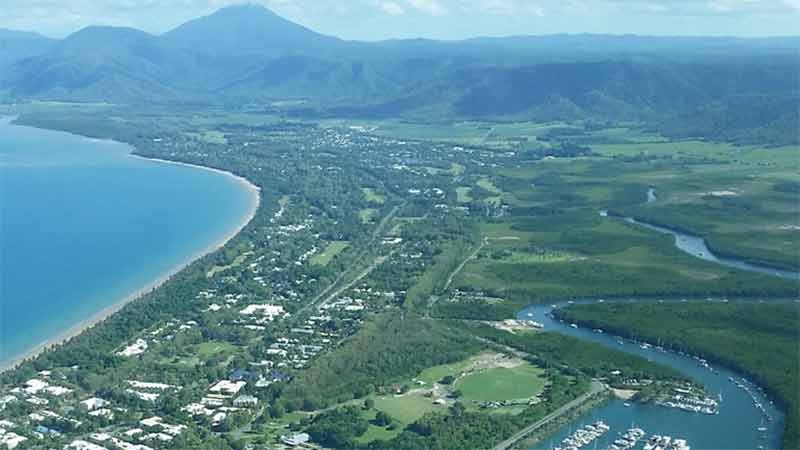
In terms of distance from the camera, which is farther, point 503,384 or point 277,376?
point 277,376

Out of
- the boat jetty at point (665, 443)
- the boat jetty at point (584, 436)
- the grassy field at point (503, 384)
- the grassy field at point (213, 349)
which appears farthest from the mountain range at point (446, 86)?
the boat jetty at point (665, 443)

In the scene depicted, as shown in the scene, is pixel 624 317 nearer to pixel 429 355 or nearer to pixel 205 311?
pixel 429 355

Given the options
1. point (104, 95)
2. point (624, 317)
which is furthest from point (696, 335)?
point (104, 95)

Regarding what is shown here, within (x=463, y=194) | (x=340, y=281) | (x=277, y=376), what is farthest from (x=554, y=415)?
(x=463, y=194)

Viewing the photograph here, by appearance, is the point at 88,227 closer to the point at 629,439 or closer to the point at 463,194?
the point at 463,194

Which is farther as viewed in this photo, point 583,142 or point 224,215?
point 583,142

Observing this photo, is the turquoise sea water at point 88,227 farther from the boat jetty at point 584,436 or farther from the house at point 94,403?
the boat jetty at point 584,436
